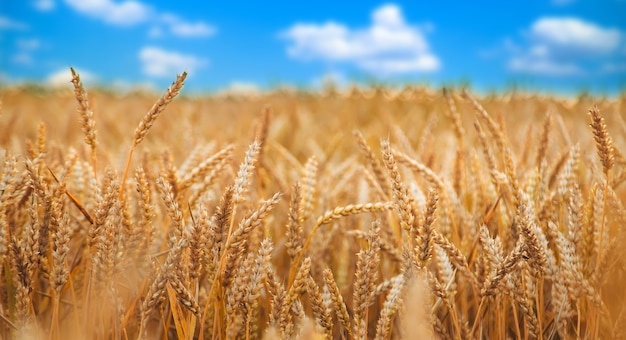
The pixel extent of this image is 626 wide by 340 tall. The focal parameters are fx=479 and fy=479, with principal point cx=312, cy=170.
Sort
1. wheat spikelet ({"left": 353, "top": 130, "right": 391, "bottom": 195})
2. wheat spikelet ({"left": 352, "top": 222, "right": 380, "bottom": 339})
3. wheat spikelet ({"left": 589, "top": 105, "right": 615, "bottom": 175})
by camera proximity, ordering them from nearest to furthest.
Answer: wheat spikelet ({"left": 352, "top": 222, "right": 380, "bottom": 339}) → wheat spikelet ({"left": 589, "top": 105, "right": 615, "bottom": 175}) → wheat spikelet ({"left": 353, "top": 130, "right": 391, "bottom": 195})

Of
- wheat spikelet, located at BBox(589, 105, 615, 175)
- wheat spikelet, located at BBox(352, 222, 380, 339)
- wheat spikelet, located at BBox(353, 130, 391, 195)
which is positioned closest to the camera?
wheat spikelet, located at BBox(352, 222, 380, 339)

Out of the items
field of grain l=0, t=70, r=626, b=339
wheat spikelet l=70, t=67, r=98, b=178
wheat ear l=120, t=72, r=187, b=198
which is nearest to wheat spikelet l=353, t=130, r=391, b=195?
field of grain l=0, t=70, r=626, b=339

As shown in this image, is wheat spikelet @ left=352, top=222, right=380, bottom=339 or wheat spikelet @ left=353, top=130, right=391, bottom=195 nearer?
wheat spikelet @ left=352, top=222, right=380, bottom=339

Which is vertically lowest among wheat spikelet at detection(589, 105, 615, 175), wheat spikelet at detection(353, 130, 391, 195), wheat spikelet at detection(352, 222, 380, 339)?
wheat spikelet at detection(352, 222, 380, 339)

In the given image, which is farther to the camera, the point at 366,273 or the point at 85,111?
the point at 85,111

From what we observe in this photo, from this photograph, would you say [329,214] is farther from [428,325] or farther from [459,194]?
[459,194]

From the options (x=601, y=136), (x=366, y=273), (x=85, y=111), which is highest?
(x=601, y=136)

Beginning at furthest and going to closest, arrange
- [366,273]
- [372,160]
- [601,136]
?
[372,160], [601,136], [366,273]

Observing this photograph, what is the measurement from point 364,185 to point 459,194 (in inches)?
12.0

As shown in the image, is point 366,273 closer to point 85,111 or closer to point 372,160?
point 372,160

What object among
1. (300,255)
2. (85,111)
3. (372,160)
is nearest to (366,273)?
(300,255)

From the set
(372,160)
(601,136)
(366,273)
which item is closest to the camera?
(366,273)

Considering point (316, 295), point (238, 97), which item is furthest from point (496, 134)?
point (238, 97)

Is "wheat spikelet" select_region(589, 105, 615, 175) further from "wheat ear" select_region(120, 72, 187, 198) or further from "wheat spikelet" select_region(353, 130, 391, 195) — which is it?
"wheat ear" select_region(120, 72, 187, 198)
